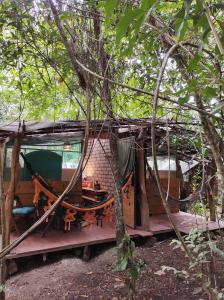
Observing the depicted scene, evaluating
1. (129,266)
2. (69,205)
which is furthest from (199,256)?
(69,205)

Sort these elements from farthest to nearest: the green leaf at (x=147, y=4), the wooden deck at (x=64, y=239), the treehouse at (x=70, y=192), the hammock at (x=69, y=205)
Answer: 1. the hammock at (x=69, y=205)
2. the treehouse at (x=70, y=192)
3. the wooden deck at (x=64, y=239)
4. the green leaf at (x=147, y=4)

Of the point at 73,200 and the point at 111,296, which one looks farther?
the point at 73,200

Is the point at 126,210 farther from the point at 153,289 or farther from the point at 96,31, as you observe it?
the point at 96,31

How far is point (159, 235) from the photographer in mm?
4953

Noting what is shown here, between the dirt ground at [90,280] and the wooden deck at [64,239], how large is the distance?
21cm

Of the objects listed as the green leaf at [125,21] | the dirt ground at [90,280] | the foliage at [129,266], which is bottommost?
the dirt ground at [90,280]

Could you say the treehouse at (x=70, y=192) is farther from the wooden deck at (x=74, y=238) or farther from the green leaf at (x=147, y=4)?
the green leaf at (x=147, y=4)

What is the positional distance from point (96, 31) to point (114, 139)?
1160 mm

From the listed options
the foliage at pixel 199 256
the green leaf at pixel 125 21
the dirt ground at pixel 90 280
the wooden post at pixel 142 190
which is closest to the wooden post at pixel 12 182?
the dirt ground at pixel 90 280

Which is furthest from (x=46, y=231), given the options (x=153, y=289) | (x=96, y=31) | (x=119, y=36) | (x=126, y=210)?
(x=119, y=36)

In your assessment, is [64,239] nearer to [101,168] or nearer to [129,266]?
→ [129,266]

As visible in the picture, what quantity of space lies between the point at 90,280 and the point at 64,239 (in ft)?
3.32

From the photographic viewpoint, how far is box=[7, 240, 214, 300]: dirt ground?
311cm

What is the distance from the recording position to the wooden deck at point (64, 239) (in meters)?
3.81
